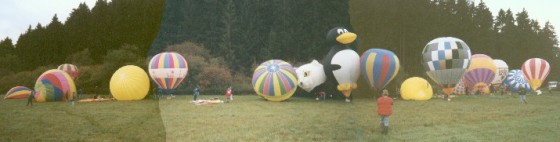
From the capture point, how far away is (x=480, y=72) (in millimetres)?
29422

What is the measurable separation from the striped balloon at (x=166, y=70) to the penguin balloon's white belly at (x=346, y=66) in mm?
9593

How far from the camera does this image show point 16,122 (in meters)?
12.3

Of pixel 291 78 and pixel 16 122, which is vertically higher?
pixel 291 78

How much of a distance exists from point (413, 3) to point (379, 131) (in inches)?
1040

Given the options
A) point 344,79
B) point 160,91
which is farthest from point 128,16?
point 344,79

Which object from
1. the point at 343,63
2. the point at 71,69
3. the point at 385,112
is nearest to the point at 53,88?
the point at 71,69

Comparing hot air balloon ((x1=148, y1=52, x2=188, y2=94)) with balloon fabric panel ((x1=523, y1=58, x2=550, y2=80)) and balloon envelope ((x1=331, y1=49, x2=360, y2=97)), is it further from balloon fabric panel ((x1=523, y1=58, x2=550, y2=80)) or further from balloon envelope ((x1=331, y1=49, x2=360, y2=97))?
balloon fabric panel ((x1=523, y1=58, x2=550, y2=80))

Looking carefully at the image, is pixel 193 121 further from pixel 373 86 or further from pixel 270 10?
pixel 270 10

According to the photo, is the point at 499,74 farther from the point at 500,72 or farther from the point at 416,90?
the point at 416,90

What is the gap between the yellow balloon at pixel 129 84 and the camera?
23.1 metres

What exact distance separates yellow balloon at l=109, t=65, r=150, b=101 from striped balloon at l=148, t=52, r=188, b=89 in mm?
1296

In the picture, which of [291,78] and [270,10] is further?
[270,10]

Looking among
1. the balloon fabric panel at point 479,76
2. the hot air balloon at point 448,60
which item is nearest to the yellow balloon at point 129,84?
the hot air balloon at point 448,60

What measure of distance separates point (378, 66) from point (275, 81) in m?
4.89
